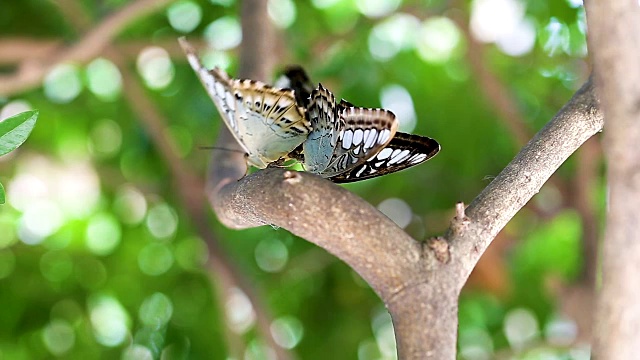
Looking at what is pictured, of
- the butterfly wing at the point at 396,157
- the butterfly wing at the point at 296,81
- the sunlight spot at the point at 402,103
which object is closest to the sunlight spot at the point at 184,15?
the sunlight spot at the point at 402,103

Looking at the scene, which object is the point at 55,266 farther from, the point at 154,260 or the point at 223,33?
the point at 223,33

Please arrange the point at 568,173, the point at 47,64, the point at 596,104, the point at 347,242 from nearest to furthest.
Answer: the point at 347,242 → the point at 596,104 → the point at 47,64 → the point at 568,173

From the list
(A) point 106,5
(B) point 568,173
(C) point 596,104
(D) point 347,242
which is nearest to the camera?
(D) point 347,242

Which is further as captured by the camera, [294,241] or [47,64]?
[294,241]

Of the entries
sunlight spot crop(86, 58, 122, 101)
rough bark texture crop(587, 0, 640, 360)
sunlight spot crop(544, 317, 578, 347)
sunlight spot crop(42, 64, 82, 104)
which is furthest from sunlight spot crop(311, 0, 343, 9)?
rough bark texture crop(587, 0, 640, 360)

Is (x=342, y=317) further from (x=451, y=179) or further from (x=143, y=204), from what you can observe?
(x=143, y=204)

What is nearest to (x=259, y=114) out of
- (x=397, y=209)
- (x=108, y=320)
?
(x=397, y=209)

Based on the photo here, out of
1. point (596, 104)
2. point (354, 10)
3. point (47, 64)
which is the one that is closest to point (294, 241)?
point (354, 10)

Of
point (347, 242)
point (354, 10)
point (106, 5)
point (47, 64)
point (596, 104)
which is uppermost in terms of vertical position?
point (354, 10)
